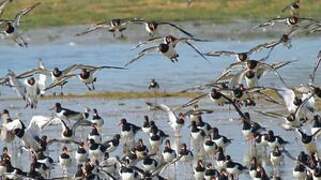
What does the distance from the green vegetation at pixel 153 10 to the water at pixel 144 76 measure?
14.9ft

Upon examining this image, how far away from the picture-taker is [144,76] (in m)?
38.2

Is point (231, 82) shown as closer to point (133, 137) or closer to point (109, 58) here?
point (133, 137)

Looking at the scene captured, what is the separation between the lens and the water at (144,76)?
86.2 ft

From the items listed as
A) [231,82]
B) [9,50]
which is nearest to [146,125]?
[231,82]

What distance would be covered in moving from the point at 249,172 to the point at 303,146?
2.47 m

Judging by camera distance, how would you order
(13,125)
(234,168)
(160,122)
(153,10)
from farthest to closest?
(153,10) → (160,122) → (13,125) → (234,168)

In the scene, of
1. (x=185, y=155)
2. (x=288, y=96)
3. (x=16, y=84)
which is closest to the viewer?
(x=185, y=155)

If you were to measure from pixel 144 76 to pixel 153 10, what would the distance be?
60.5ft

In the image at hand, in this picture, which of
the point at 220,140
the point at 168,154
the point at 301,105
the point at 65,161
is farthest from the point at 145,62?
the point at 301,105

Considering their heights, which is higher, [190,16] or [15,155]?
[190,16]

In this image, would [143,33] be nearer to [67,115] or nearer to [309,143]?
[67,115]

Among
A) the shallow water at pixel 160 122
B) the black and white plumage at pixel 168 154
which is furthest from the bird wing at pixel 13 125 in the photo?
the black and white plumage at pixel 168 154

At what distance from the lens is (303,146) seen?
22812mm

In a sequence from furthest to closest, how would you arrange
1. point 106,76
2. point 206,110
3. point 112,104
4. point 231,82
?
1. point 106,76
2. point 112,104
3. point 206,110
4. point 231,82
